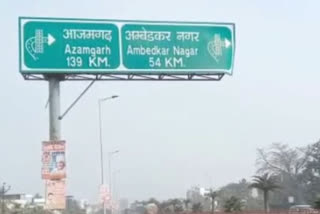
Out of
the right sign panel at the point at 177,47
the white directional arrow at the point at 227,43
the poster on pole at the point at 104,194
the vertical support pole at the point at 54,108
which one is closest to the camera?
the right sign panel at the point at 177,47

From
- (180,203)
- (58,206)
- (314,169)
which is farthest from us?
(314,169)

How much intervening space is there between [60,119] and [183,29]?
3625 millimetres

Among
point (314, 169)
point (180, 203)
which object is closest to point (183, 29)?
point (180, 203)

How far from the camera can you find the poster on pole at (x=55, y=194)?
15953mm

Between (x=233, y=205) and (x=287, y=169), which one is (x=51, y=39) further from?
(x=287, y=169)

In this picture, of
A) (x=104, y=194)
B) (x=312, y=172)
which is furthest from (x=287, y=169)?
(x=104, y=194)

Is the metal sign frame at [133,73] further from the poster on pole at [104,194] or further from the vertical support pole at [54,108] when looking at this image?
the poster on pole at [104,194]

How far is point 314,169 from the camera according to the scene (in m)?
92.6

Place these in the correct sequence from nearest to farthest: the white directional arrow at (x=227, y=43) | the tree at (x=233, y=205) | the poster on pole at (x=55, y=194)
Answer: the poster on pole at (x=55, y=194) < the white directional arrow at (x=227, y=43) < the tree at (x=233, y=205)

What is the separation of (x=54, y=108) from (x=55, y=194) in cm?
209

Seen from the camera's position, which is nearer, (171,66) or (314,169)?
(171,66)

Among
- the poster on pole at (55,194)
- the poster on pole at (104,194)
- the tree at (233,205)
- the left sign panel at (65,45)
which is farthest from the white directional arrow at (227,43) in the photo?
the tree at (233,205)

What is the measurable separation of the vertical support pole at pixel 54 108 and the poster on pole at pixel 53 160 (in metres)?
0.62

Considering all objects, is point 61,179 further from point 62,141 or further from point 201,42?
point 201,42
